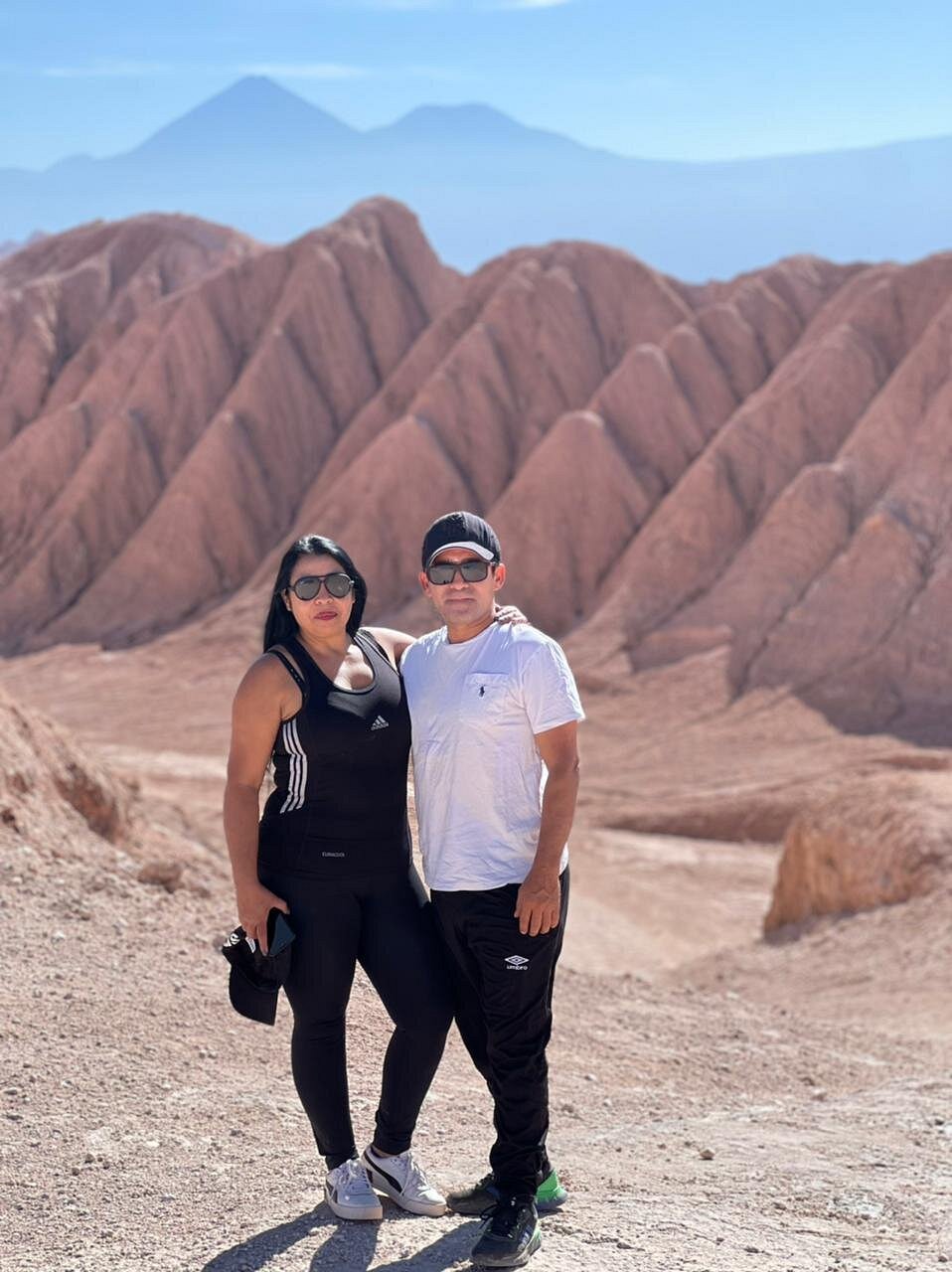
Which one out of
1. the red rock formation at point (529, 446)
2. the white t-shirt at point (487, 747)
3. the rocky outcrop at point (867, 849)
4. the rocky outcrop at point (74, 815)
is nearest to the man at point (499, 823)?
the white t-shirt at point (487, 747)

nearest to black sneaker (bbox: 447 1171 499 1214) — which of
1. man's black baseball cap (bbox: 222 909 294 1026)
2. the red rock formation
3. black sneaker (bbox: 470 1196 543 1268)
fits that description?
black sneaker (bbox: 470 1196 543 1268)

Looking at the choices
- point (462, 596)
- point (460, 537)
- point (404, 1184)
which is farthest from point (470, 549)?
point (404, 1184)

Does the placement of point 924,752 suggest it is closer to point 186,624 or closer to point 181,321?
point 186,624

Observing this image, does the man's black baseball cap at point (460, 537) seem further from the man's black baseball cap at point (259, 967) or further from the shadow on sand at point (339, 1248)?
the shadow on sand at point (339, 1248)

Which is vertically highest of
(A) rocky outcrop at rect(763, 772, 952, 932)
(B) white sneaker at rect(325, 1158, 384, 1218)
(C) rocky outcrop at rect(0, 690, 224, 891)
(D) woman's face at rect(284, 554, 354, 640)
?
(D) woman's face at rect(284, 554, 354, 640)

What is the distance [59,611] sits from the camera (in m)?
40.0

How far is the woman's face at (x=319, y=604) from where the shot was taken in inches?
170

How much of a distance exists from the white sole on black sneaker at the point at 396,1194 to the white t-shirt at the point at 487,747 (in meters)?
0.98

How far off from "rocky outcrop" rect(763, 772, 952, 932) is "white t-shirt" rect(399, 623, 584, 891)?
965 cm

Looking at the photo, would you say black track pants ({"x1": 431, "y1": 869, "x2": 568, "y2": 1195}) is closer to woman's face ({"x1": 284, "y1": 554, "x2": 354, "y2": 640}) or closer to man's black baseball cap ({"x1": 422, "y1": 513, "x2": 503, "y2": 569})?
woman's face ({"x1": 284, "y1": 554, "x2": 354, "y2": 640})

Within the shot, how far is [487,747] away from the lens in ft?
13.6

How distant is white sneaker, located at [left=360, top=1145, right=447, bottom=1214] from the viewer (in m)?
4.35

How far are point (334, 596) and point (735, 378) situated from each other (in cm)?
3619

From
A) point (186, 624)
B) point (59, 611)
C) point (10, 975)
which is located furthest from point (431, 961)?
point (59, 611)
